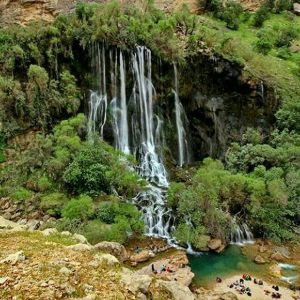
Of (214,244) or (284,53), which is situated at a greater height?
(284,53)

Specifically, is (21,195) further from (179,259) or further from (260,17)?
(260,17)

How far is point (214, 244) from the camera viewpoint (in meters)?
22.8

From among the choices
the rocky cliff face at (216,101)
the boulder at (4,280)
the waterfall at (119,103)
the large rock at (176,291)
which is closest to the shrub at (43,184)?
the waterfall at (119,103)

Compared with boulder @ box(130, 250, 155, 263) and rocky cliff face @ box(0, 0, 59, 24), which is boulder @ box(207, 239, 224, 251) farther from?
rocky cliff face @ box(0, 0, 59, 24)

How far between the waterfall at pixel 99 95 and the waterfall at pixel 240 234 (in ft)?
38.7

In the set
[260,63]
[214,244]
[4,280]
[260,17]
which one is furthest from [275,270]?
[260,17]

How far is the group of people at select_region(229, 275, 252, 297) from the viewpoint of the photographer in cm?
1933

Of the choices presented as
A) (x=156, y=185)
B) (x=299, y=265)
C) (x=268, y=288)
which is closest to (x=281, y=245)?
(x=299, y=265)

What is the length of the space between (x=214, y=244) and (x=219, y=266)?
4.69 ft

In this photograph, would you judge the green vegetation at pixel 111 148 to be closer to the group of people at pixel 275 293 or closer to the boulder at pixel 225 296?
the group of people at pixel 275 293

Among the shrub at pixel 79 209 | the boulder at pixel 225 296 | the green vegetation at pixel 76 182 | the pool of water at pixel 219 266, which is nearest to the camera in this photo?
the boulder at pixel 225 296

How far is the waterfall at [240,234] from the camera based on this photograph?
2439cm

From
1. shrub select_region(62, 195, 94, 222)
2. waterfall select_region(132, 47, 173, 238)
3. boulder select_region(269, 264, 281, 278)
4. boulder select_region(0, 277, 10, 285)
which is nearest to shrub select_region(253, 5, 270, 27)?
waterfall select_region(132, 47, 173, 238)

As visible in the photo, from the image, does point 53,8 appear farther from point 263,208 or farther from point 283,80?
point 263,208
